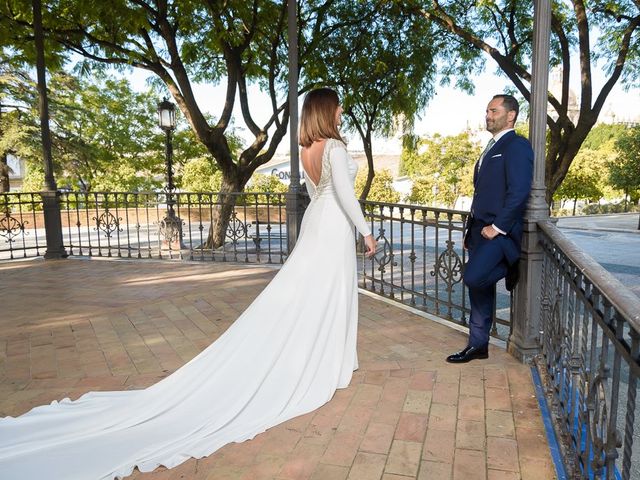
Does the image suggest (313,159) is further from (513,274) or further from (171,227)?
(171,227)

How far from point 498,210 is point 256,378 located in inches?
78.8

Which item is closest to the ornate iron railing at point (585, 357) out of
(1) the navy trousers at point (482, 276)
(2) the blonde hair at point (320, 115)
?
(1) the navy trousers at point (482, 276)

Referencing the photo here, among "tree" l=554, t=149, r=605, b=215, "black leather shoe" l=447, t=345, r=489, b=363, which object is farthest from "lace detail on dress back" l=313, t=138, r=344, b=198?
"tree" l=554, t=149, r=605, b=215

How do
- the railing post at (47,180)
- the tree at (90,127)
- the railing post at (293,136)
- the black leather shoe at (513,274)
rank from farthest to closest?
the tree at (90,127)
the railing post at (47,180)
the railing post at (293,136)
the black leather shoe at (513,274)

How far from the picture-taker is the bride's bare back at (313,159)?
3.22 meters

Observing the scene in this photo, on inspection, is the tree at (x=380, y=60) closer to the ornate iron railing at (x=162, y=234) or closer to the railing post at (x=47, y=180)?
the ornate iron railing at (x=162, y=234)

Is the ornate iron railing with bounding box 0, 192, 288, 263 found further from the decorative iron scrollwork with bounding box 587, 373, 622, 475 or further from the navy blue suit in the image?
the decorative iron scrollwork with bounding box 587, 373, 622, 475

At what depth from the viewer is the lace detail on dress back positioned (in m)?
3.16

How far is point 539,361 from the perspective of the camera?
354cm

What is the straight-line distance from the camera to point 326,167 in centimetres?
320

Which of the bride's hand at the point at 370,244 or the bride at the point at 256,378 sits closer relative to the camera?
the bride at the point at 256,378

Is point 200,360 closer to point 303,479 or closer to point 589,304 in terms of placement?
point 303,479

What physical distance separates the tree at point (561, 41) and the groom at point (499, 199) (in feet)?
30.3

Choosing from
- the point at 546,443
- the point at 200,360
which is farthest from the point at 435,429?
the point at 200,360
